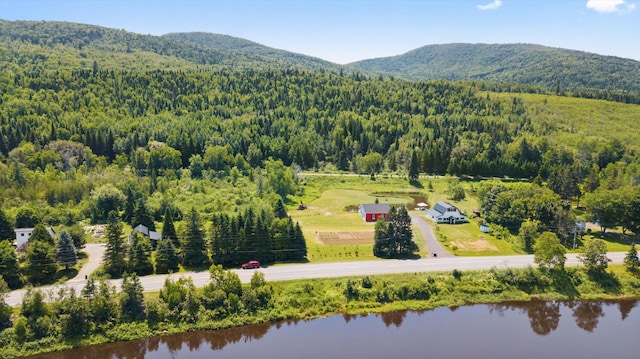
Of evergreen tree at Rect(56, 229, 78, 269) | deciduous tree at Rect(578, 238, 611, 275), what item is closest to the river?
deciduous tree at Rect(578, 238, 611, 275)

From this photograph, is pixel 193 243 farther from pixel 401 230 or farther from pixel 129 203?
pixel 401 230

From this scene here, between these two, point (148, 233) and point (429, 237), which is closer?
point (148, 233)

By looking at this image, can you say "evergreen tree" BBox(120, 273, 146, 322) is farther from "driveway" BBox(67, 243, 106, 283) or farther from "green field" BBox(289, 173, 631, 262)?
"green field" BBox(289, 173, 631, 262)

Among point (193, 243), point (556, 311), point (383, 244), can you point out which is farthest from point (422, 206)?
point (193, 243)

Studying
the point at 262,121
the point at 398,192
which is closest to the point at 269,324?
the point at 398,192

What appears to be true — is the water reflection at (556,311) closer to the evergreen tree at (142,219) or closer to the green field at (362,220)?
the green field at (362,220)

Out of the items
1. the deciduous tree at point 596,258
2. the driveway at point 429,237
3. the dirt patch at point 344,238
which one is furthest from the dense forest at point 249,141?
the driveway at point 429,237
